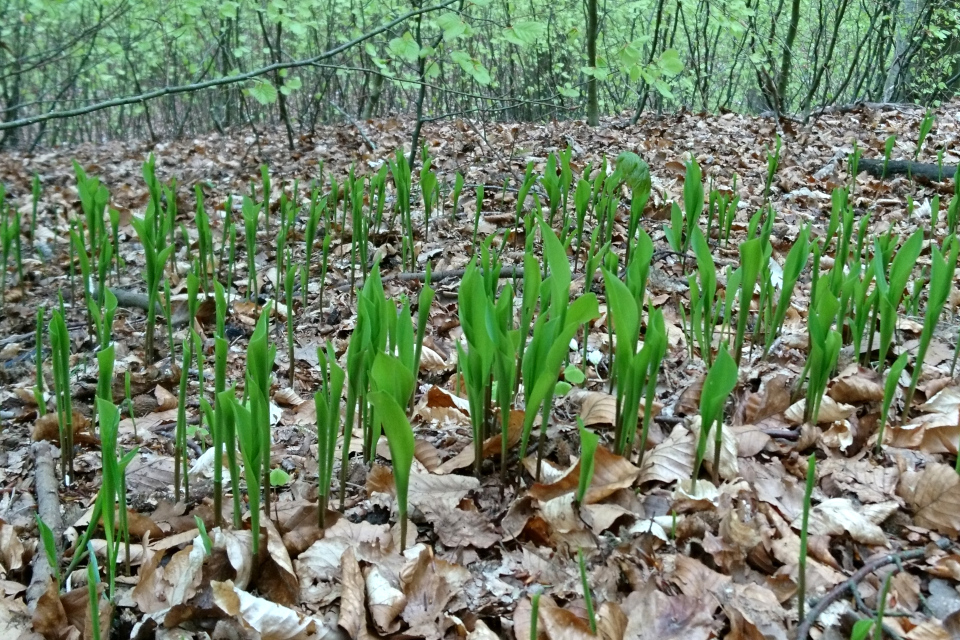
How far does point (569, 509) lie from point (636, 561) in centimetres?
16

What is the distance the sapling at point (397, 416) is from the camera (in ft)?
3.76

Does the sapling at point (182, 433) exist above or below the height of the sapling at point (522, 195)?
below

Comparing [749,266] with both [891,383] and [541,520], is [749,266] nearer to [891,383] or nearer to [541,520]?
[891,383]

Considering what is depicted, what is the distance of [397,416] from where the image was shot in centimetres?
115

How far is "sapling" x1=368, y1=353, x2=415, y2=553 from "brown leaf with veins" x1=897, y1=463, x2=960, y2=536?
3.17 ft

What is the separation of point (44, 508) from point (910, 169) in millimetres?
4390

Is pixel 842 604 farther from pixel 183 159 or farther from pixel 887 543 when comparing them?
pixel 183 159

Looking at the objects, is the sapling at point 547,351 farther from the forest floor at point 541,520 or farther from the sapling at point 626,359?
the forest floor at point 541,520

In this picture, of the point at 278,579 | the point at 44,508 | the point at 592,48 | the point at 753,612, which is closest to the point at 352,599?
the point at 278,579

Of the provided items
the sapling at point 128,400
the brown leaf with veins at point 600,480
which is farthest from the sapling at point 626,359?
the sapling at point 128,400

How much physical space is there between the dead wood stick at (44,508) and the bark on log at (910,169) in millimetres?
4005

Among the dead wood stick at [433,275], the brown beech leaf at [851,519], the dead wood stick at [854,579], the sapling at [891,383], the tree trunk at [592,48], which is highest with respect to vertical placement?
the tree trunk at [592,48]

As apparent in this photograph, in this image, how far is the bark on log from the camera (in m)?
3.90

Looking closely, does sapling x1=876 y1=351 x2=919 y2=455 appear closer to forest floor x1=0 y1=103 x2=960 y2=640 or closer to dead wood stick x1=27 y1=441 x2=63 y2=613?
forest floor x1=0 y1=103 x2=960 y2=640
